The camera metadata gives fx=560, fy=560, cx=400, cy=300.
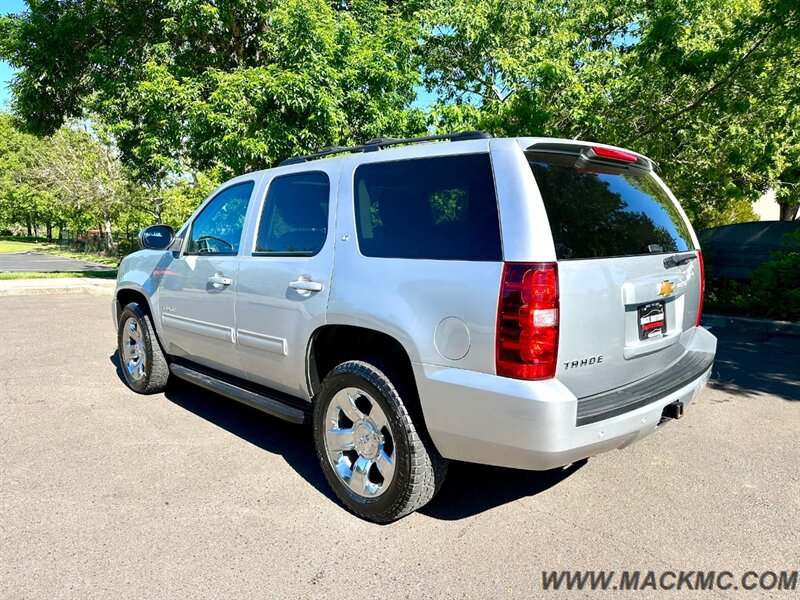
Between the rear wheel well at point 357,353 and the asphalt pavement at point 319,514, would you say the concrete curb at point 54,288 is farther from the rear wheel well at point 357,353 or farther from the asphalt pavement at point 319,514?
the rear wheel well at point 357,353

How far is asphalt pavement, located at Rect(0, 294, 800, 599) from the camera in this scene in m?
2.47

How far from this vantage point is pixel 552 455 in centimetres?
238

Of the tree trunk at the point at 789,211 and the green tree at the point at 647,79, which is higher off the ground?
the green tree at the point at 647,79

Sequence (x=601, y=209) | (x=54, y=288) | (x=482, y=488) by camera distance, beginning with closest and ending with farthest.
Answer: (x=601, y=209)
(x=482, y=488)
(x=54, y=288)

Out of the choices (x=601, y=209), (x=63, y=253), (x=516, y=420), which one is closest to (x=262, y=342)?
(x=516, y=420)

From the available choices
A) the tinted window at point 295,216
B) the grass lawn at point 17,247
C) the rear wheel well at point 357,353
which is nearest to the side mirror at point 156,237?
the tinted window at point 295,216

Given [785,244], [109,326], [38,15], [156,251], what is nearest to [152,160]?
[109,326]

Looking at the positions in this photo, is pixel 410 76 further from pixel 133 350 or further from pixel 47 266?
pixel 47 266

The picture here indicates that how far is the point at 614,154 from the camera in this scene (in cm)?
300

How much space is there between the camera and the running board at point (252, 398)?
3369mm

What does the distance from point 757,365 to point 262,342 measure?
18.5 ft

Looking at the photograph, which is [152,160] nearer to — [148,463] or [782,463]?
[148,463]

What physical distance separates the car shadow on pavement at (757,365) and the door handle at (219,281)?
4.63m

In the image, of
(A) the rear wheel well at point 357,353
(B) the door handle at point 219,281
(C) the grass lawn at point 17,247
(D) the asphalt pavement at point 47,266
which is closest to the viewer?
(A) the rear wheel well at point 357,353
